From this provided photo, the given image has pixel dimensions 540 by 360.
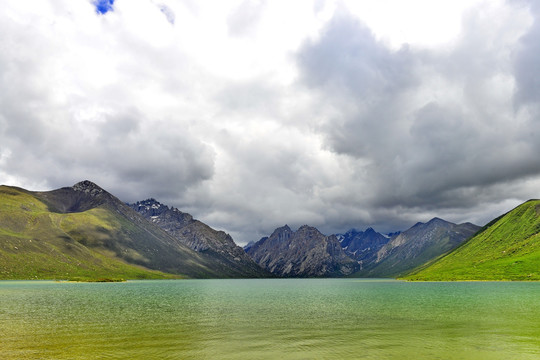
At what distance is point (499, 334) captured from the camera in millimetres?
47969

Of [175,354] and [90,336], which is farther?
[90,336]

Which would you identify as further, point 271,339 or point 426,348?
point 271,339

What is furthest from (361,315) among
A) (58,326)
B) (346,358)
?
(58,326)

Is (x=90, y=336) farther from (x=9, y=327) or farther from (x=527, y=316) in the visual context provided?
(x=527, y=316)

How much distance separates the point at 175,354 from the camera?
36.9 m

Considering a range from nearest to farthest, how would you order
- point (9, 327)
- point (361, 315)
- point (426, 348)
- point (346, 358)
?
point (346, 358)
point (426, 348)
point (9, 327)
point (361, 315)

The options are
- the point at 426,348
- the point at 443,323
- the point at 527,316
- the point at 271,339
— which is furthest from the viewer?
the point at 527,316

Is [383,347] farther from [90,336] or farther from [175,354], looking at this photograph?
[90,336]

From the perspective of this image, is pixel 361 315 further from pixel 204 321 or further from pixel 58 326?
pixel 58 326

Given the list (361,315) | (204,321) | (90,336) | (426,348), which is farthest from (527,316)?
(90,336)

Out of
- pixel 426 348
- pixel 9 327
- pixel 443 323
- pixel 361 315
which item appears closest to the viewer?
pixel 426 348

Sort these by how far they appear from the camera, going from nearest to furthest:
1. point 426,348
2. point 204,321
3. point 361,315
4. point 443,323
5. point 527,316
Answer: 1. point 426,348
2. point 443,323
3. point 204,321
4. point 527,316
5. point 361,315

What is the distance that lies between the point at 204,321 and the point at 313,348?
91.7ft

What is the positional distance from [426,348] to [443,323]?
22428mm
